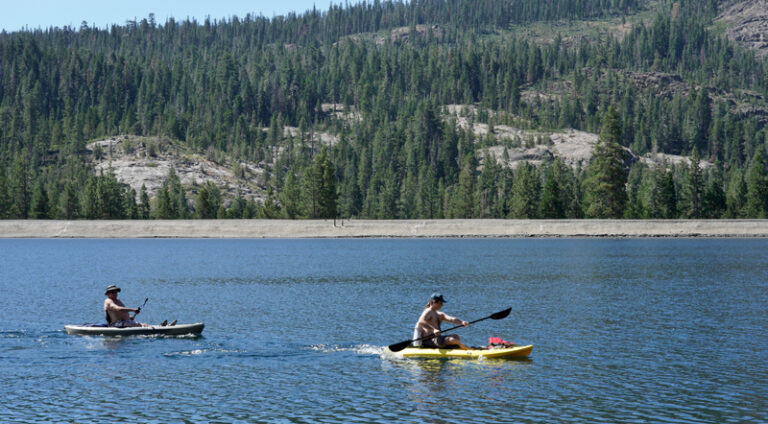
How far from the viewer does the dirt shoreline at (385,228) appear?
137m

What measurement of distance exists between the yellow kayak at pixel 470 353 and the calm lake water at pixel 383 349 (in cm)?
35

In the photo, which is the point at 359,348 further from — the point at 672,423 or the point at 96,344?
the point at 672,423

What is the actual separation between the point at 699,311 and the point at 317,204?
124059 millimetres

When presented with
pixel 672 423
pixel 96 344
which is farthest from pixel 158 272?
pixel 672 423

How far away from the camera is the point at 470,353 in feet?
106

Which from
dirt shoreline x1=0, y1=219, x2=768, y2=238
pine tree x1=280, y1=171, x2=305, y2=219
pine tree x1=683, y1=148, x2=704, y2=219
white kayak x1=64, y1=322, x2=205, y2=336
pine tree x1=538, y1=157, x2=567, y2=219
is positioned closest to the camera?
white kayak x1=64, y1=322, x2=205, y2=336

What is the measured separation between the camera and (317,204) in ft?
545

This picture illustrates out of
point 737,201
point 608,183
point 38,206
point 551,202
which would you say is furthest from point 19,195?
point 737,201

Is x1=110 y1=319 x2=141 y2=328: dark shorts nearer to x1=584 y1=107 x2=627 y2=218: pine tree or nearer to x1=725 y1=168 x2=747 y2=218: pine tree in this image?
x1=584 y1=107 x2=627 y2=218: pine tree

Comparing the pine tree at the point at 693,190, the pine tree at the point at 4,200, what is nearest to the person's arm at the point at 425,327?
the pine tree at the point at 693,190

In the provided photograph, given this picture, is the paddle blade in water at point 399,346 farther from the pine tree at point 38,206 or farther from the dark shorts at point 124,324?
the pine tree at point 38,206

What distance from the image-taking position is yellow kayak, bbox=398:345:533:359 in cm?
3206

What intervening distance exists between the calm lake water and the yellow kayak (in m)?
0.35

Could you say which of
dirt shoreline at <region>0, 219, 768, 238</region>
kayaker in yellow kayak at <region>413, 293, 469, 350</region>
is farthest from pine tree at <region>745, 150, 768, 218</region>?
kayaker in yellow kayak at <region>413, 293, 469, 350</region>
